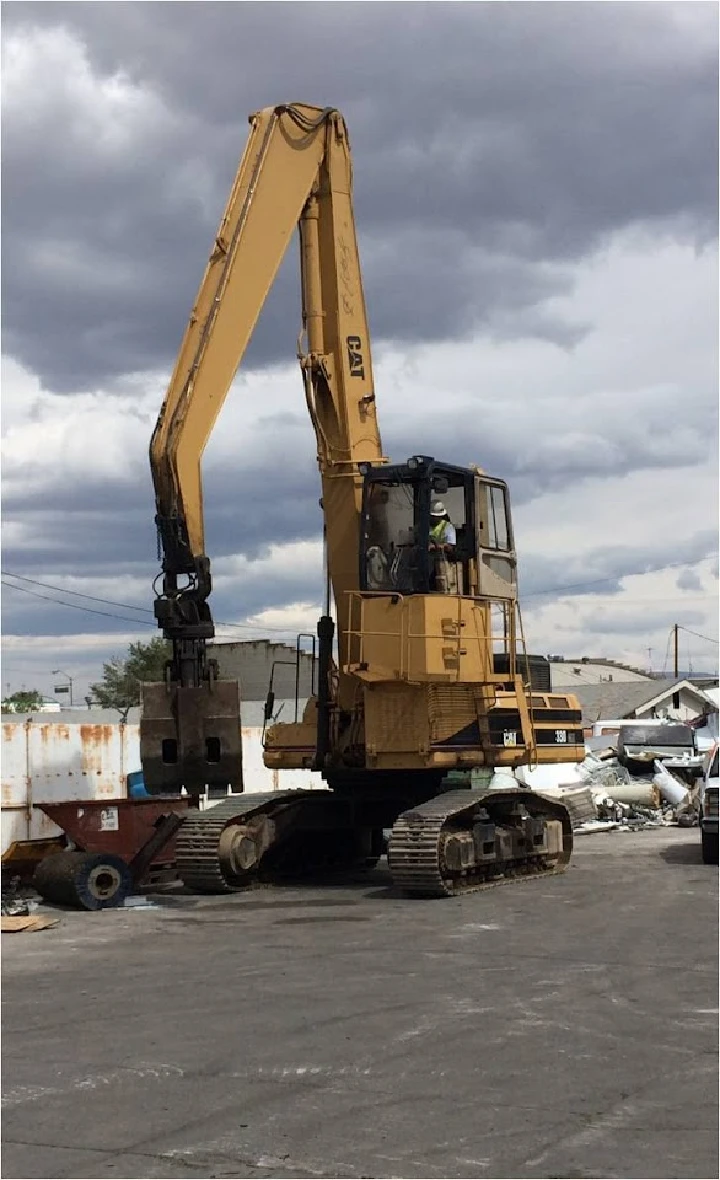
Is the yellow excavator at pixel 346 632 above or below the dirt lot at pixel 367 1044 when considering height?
above

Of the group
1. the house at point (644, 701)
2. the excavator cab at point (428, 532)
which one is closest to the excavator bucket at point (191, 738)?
the excavator cab at point (428, 532)

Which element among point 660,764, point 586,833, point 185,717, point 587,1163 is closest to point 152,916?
point 185,717

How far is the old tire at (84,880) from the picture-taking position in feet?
54.7

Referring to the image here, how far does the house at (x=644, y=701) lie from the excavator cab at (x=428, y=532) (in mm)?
43971

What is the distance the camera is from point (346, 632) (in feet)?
59.0

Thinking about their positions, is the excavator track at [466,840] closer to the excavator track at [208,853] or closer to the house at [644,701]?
the excavator track at [208,853]

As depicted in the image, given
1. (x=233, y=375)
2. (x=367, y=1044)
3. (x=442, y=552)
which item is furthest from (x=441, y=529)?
(x=367, y=1044)

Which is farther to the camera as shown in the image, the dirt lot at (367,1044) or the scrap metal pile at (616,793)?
the scrap metal pile at (616,793)

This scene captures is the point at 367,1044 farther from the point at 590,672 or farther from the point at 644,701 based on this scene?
the point at 590,672

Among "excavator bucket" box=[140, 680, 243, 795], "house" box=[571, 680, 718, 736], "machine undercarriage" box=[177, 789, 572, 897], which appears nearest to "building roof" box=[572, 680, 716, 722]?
"house" box=[571, 680, 718, 736]

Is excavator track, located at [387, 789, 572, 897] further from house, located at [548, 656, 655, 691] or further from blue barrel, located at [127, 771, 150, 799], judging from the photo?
house, located at [548, 656, 655, 691]

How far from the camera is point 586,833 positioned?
96.5 feet

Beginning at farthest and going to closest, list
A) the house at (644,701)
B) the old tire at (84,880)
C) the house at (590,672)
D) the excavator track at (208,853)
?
1. the house at (590,672)
2. the house at (644,701)
3. the excavator track at (208,853)
4. the old tire at (84,880)

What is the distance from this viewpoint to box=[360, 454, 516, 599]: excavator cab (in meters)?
17.8
